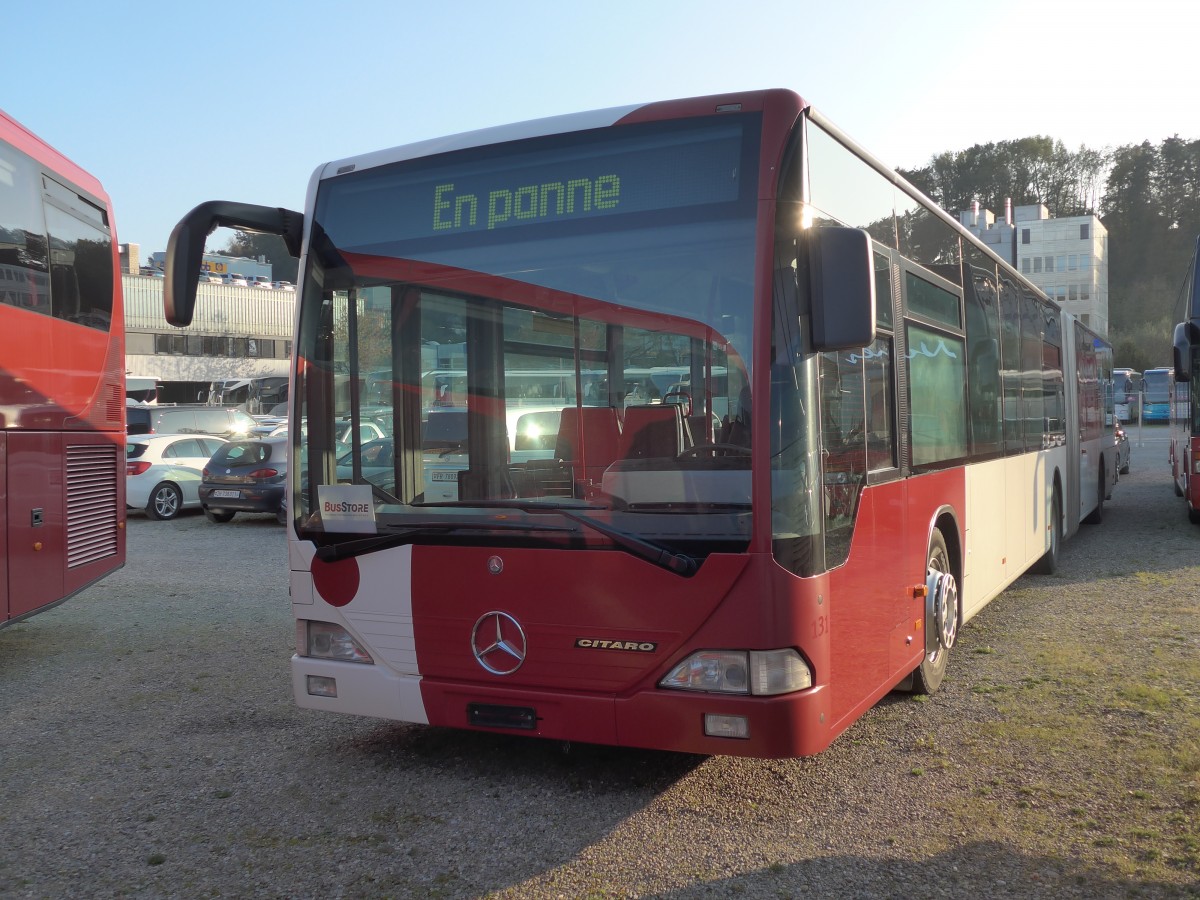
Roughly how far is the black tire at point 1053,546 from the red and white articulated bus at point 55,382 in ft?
28.9

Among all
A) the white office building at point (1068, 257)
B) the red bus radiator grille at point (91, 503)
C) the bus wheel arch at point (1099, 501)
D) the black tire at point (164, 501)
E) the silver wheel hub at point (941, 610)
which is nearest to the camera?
the silver wheel hub at point (941, 610)

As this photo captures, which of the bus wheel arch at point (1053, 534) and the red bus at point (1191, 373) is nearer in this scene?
the bus wheel arch at point (1053, 534)

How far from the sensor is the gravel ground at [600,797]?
4.13 metres

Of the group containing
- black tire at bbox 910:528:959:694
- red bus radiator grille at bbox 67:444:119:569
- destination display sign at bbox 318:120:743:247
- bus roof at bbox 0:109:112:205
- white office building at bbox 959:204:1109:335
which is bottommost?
black tire at bbox 910:528:959:694

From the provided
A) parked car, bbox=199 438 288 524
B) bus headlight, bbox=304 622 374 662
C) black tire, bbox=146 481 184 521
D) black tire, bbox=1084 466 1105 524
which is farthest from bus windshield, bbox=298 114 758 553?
Answer: black tire, bbox=146 481 184 521

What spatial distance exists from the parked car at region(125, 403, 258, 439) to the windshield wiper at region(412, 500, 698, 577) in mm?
25781

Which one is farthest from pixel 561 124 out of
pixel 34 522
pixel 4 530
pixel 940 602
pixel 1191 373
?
pixel 1191 373

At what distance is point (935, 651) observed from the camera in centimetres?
659

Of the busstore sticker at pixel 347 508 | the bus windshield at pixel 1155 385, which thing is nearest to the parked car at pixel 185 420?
the busstore sticker at pixel 347 508

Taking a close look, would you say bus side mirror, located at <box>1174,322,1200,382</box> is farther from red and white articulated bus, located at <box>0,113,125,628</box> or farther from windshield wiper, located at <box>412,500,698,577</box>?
red and white articulated bus, located at <box>0,113,125,628</box>

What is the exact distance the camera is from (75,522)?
8789mm

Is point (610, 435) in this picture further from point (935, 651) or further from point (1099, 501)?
point (1099, 501)

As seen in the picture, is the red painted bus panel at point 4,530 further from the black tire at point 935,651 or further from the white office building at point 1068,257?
the white office building at point 1068,257

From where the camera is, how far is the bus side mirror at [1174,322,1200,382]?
1439 cm
